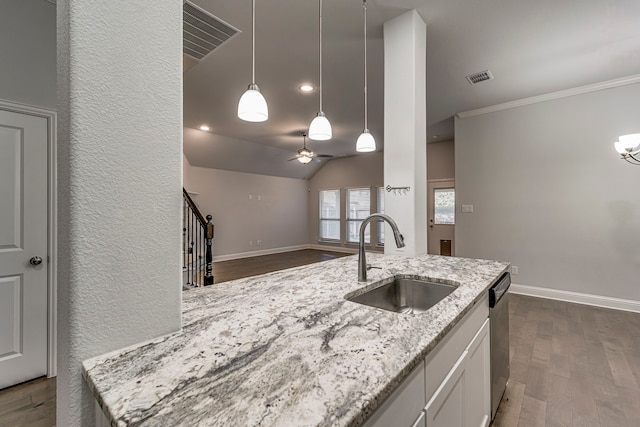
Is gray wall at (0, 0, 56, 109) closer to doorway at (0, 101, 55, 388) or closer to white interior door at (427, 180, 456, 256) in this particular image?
doorway at (0, 101, 55, 388)

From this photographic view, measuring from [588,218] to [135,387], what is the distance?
491cm

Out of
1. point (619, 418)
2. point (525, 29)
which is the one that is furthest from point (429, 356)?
point (525, 29)

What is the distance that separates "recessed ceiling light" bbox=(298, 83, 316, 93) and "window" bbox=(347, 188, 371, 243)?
4.82m

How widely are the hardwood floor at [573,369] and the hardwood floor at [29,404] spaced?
291cm

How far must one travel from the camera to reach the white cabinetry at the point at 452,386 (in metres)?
0.72

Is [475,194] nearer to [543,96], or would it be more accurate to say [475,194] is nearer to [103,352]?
[543,96]

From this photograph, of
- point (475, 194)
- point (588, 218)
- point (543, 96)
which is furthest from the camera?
point (475, 194)

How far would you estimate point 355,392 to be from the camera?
58 centimetres

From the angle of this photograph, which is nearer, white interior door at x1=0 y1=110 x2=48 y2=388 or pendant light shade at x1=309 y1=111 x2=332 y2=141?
pendant light shade at x1=309 y1=111 x2=332 y2=141

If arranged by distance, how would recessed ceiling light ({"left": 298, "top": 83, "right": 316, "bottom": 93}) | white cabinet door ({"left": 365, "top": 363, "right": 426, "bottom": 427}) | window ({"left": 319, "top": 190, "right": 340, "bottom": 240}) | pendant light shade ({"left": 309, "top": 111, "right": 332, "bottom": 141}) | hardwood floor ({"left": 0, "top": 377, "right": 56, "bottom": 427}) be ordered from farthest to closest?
window ({"left": 319, "top": 190, "right": 340, "bottom": 240}) → recessed ceiling light ({"left": 298, "top": 83, "right": 316, "bottom": 93}) → pendant light shade ({"left": 309, "top": 111, "right": 332, "bottom": 141}) → hardwood floor ({"left": 0, "top": 377, "right": 56, "bottom": 427}) → white cabinet door ({"left": 365, "top": 363, "right": 426, "bottom": 427})

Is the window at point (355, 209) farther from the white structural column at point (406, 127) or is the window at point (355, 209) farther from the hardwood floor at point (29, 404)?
the hardwood floor at point (29, 404)

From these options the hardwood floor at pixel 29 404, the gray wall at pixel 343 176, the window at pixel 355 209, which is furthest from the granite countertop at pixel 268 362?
the window at pixel 355 209

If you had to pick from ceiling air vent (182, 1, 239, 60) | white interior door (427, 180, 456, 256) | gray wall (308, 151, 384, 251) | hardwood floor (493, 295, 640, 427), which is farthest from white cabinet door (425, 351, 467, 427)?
gray wall (308, 151, 384, 251)

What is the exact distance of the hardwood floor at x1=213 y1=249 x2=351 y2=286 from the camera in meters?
5.63
